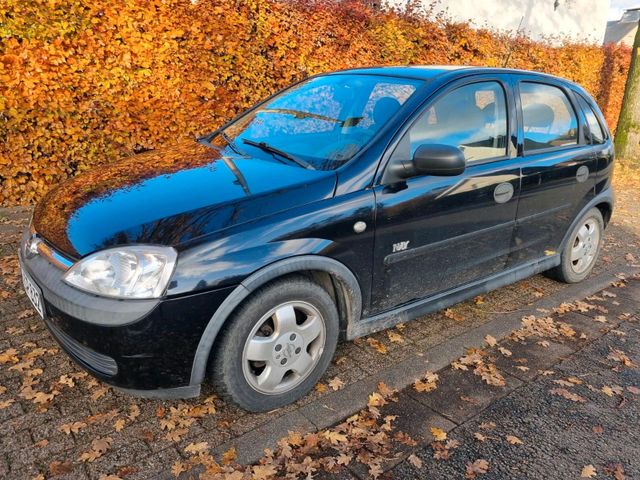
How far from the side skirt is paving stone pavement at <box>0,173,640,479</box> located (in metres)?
0.30

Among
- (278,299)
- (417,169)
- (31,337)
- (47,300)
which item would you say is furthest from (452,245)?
(31,337)

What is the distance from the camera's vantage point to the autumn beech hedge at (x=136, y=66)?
205 inches

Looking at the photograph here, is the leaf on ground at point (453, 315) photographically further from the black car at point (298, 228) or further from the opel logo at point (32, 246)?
the opel logo at point (32, 246)

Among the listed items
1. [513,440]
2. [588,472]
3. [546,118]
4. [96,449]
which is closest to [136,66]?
[546,118]

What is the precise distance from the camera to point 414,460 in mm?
2375

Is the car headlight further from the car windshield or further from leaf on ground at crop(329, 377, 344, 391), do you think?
leaf on ground at crop(329, 377, 344, 391)

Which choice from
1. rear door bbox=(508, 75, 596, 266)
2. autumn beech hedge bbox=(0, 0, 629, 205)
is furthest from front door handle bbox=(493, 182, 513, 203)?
autumn beech hedge bbox=(0, 0, 629, 205)

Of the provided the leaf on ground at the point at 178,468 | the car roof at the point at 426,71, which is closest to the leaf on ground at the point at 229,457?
the leaf on ground at the point at 178,468

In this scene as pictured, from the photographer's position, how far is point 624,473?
238cm

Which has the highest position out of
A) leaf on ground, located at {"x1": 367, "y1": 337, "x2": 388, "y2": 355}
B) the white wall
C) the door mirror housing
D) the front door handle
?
the white wall

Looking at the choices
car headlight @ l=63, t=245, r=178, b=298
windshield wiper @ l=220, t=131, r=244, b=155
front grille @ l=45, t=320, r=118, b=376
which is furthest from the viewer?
windshield wiper @ l=220, t=131, r=244, b=155

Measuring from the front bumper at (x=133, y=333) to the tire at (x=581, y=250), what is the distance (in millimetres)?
3350

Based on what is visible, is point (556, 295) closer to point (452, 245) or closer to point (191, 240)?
point (452, 245)

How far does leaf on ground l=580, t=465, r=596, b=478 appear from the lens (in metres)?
2.35
